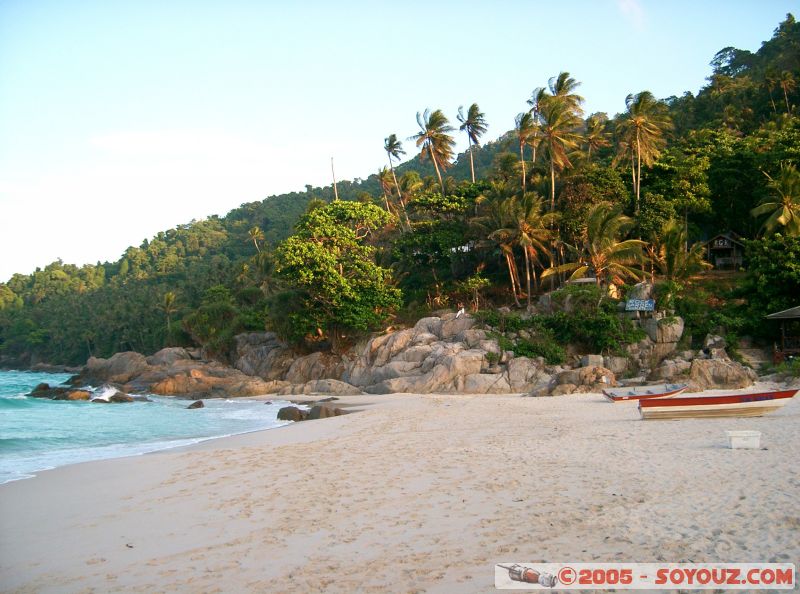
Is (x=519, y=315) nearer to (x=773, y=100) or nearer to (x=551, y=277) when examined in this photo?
(x=551, y=277)

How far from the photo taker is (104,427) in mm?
19641

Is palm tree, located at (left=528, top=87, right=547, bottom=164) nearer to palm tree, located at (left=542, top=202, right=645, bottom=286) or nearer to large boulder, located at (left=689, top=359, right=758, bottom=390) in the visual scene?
palm tree, located at (left=542, top=202, right=645, bottom=286)

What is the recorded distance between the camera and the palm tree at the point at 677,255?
3070 cm

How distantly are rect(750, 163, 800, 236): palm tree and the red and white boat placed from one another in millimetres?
18914

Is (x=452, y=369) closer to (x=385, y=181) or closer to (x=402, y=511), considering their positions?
(x=402, y=511)

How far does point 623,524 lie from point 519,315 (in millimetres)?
25033

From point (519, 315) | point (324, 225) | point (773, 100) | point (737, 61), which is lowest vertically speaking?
point (519, 315)

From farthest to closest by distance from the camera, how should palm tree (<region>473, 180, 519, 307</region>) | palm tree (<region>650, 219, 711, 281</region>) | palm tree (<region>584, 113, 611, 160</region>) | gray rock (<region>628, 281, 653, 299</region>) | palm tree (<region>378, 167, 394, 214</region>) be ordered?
palm tree (<region>378, 167, 394, 214</region>), palm tree (<region>584, 113, 611, 160</region>), palm tree (<region>473, 180, 519, 307</region>), palm tree (<region>650, 219, 711, 281</region>), gray rock (<region>628, 281, 653, 299</region>)

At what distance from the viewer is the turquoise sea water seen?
13893 mm

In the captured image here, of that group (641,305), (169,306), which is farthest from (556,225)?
(169,306)

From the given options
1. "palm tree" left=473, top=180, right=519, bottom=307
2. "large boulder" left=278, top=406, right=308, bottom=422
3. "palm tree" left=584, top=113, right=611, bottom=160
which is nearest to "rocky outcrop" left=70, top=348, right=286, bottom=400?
"large boulder" left=278, top=406, right=308, bottom=422

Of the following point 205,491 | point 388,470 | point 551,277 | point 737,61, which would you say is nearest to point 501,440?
point 388,470

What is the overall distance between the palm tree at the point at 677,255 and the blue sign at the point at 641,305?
4361mm

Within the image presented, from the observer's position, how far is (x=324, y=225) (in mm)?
Result: 35562
